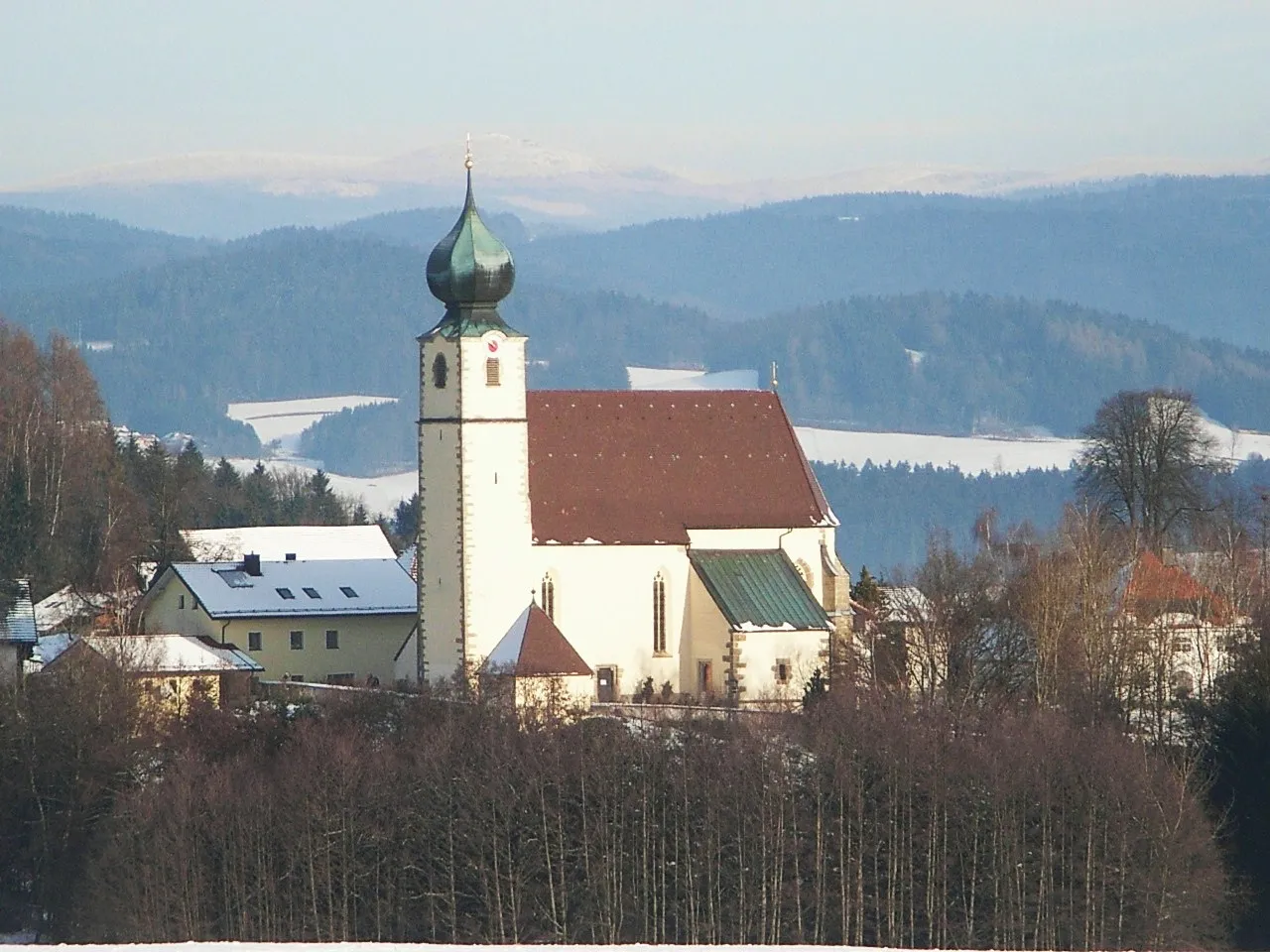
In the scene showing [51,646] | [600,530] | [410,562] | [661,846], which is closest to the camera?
[661,846]

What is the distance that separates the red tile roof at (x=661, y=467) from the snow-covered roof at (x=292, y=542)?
1817 centimetres

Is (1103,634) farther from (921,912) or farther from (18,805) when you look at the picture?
(18,805)

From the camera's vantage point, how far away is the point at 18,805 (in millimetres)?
61469

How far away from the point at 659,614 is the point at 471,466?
6737 mm

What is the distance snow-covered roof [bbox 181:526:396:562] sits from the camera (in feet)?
300

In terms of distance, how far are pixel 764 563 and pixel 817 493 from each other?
237 cm

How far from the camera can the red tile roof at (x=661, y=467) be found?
232ft

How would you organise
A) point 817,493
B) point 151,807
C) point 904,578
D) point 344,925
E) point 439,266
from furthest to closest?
point 904,578
point 817,493
point 439,266
point 151,807
point 344,925

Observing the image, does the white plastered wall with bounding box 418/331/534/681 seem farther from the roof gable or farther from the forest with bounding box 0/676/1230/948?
the forest with bounding box 0/676/1230/948

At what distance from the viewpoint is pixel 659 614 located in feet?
233

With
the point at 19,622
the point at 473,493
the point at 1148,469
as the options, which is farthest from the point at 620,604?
the point at 1148,469

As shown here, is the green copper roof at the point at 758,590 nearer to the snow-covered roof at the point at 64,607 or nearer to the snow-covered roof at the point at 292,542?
the snow-covered roof at the point at 64,607

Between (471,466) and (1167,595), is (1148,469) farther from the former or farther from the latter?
(471,466)

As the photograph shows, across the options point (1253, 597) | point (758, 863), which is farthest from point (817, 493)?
point (758, 863)
